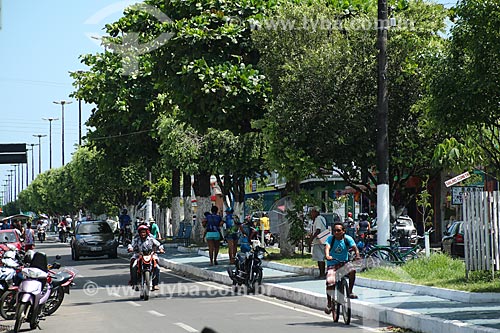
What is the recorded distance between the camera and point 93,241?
136 ft

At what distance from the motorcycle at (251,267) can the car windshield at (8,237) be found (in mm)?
11767

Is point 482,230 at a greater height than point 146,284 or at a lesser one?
greater

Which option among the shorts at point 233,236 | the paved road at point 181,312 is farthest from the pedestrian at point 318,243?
the shorts at point 233,236

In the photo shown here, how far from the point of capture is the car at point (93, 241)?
41250mm

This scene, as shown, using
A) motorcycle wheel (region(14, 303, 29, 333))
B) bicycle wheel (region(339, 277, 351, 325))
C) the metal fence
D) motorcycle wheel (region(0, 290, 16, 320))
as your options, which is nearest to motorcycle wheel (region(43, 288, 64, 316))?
motorcycle wheel (region(0, 290, 16, 320))

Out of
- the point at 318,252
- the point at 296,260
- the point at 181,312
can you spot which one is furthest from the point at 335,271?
the point at 296,260

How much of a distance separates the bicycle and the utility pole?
801cm

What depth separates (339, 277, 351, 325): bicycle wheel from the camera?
15.7 m

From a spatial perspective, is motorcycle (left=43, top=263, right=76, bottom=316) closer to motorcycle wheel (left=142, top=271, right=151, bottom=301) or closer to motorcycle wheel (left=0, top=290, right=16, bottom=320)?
motorcycle wheel (left=0, top=290, right=16, bottom=320)

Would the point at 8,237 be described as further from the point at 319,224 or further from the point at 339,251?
the point at 339,251

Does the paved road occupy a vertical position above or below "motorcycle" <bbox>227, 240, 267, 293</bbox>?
below

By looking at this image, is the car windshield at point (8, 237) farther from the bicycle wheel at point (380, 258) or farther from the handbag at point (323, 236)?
the bicycle wheel at point (380, 258)

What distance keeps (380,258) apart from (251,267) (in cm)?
372

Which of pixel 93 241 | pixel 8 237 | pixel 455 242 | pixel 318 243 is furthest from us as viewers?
pixel 93 241
